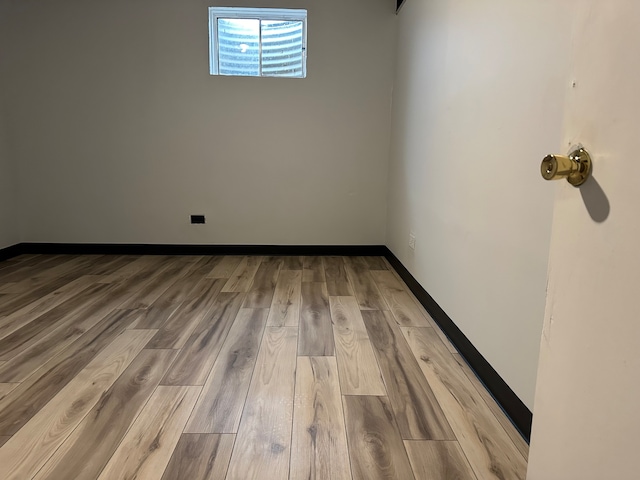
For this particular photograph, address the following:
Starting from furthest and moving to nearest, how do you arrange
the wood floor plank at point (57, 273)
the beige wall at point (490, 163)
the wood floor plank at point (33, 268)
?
the wood floor plank at point (33, 268) → the wood floor plank at point (57, 273) → the beige wall at point (490, 163)

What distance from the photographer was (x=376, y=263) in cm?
376

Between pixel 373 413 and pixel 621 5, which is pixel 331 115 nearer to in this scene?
pixel 373 413

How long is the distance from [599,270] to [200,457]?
1.17 m

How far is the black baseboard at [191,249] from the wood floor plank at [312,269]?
0.58 ft

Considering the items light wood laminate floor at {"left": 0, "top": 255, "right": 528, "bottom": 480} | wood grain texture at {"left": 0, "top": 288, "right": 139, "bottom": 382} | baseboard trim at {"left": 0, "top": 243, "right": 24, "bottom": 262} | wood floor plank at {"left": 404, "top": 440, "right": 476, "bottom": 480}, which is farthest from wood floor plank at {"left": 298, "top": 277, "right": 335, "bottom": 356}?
baseboard trim at {"left": 0, "top": 243, "right": 24, "bottom": 262}

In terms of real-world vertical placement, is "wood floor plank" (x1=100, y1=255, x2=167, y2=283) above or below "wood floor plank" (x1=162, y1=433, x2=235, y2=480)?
below

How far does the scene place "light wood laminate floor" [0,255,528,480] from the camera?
1.29m

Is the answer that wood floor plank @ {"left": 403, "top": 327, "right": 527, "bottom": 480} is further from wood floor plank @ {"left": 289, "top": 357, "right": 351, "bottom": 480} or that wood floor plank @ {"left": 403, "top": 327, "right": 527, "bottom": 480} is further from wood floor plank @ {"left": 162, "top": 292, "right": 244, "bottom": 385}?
wood floor plank @ {"left": 162, "top": 292, "right": 244, "bottom": 385}

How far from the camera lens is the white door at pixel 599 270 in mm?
567

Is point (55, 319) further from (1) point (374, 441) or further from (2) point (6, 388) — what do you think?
(1) point (374, 441)

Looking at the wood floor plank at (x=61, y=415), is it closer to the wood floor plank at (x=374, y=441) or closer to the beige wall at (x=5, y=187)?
the wood floor plank at (x=374, y=441)

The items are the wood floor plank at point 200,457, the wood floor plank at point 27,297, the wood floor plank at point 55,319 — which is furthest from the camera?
the wood floor plank at point 27,297

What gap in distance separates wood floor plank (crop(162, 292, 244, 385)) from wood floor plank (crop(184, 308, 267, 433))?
4 centimetres

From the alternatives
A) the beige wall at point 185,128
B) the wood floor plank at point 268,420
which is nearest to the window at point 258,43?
the beige wall at point 185,128
